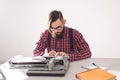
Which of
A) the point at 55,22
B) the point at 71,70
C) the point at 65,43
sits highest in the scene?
the point at 55,22

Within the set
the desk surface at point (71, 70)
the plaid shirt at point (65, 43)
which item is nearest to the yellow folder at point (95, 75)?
the desk surface at point (71, 70)

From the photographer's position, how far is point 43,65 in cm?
185

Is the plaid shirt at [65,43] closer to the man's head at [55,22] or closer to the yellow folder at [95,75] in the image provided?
the man's head at [55,22]

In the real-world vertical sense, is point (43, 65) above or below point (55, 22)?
below

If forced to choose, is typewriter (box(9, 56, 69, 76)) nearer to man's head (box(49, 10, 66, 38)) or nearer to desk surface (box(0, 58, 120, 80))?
desk surface (box(0, 58, 120, 80))

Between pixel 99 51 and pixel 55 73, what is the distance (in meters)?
2.46

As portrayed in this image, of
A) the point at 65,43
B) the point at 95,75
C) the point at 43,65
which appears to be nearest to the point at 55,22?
the point at 65,43

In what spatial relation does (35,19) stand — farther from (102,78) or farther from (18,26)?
(102,78)

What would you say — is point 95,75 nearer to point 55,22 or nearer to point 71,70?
point 71,70

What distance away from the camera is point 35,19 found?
4090 millimetres

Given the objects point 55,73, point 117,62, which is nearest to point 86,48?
point 117,62

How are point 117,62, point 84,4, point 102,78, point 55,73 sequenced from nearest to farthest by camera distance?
point 102,78 → point 55,73 → point 117,62 → point 84,4

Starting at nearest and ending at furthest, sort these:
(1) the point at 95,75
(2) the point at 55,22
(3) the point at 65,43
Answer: (1) the point at 95,75 → (2) the point at 55,22 → (3) the point at 65,43

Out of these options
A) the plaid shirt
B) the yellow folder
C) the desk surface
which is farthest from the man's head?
the yellow folder
